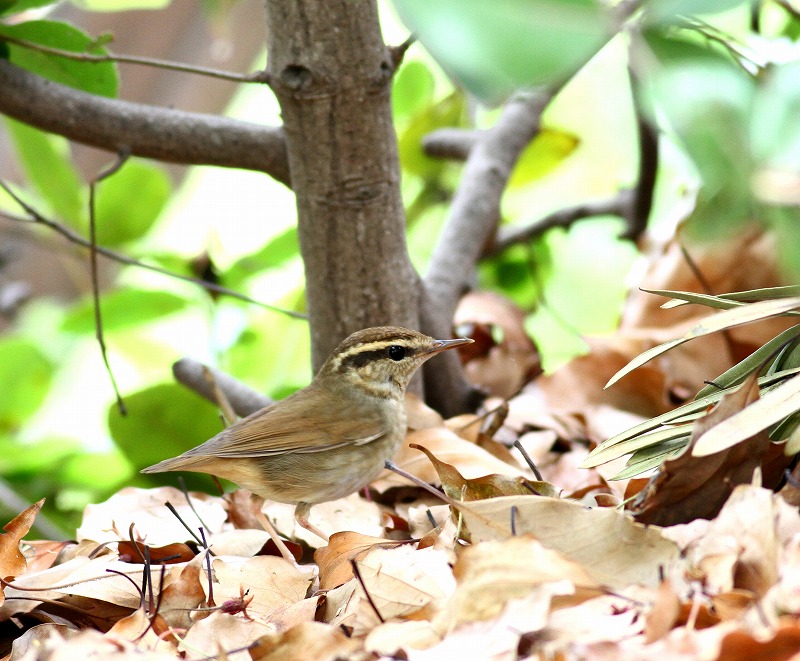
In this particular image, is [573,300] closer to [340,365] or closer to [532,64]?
[340,365]

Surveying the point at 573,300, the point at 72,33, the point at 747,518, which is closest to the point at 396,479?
the point at 747,518

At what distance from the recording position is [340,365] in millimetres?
3395

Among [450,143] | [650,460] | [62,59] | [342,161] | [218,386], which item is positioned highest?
[62,59]

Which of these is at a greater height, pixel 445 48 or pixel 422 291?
pixel 445 48

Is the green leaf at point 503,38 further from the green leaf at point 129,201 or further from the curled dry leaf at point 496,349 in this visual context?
the green leaf at point 129,201

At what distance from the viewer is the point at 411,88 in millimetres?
4785

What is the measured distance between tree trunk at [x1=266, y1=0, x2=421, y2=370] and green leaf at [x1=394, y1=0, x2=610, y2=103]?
6.54ft

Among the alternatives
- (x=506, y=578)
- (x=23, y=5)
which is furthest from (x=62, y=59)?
(x=506, y=578)

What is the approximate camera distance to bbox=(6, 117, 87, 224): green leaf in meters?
4.06

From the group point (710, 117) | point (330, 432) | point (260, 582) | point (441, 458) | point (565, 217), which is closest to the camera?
point (710, 117)

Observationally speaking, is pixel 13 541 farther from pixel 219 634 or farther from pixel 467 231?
pixel 467 231

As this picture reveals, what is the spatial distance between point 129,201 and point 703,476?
3.01 meters

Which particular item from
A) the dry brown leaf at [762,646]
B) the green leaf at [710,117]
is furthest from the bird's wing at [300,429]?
the green leaf at [710,117]

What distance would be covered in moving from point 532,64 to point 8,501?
3.91 m
